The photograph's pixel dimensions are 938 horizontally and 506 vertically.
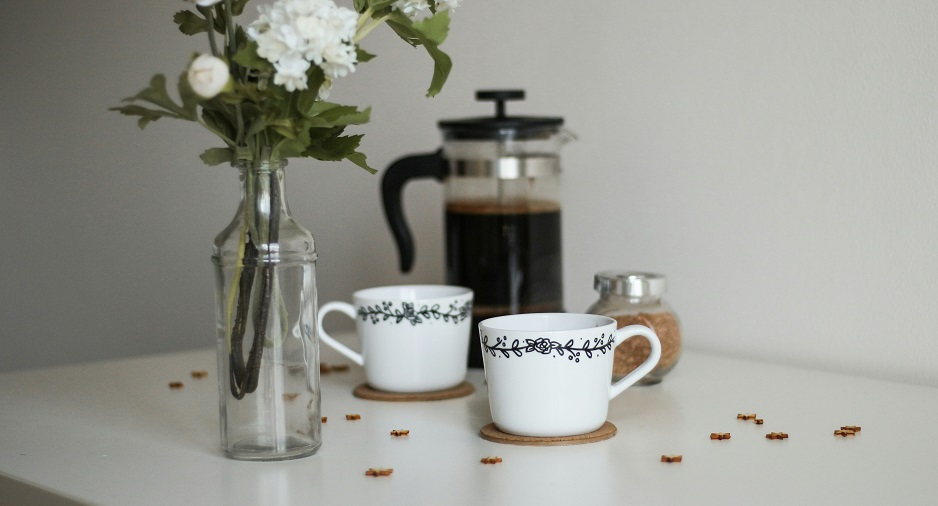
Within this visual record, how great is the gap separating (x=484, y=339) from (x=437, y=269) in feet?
2.05

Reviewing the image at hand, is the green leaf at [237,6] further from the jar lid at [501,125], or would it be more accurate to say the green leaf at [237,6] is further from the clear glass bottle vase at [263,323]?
the jar lid at [501,125]

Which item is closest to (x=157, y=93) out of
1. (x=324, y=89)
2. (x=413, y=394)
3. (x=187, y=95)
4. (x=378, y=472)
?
(x=187, y=95)

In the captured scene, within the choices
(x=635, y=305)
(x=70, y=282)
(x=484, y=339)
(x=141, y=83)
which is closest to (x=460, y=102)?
(x=635, y=305)

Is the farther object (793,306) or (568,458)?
(793,306)

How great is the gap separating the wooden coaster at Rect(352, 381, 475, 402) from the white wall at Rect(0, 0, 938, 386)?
1.03 ft

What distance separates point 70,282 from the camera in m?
2.09

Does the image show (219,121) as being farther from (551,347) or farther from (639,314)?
(639,314)

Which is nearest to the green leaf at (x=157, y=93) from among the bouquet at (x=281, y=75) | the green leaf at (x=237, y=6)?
the bouquet at (x=281, y=75)

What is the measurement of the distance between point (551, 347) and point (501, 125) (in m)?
0.36

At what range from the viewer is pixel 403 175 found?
110 centimetres

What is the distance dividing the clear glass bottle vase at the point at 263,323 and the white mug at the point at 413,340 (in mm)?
165

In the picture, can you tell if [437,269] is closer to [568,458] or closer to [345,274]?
[345,274]

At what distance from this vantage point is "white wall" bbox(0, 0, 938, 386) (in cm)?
94

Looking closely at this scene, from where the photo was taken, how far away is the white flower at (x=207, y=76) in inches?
24.1
